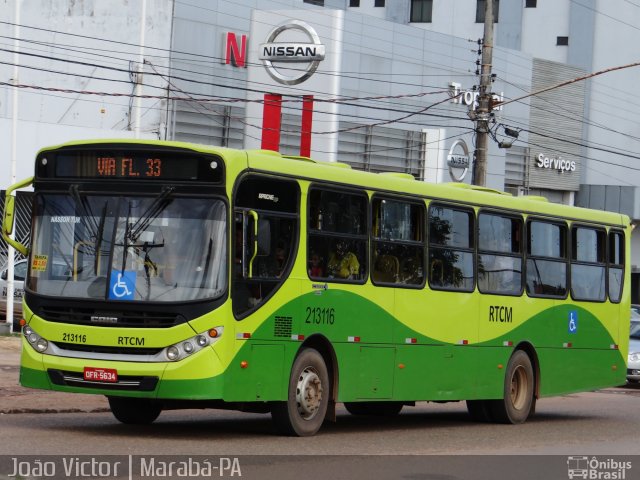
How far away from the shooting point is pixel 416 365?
16.8 meters

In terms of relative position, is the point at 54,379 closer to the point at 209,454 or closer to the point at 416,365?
the point at 209,454

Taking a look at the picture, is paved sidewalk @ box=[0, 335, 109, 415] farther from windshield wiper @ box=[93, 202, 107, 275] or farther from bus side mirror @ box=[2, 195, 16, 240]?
windshield wiper @ box=[93, 202, 107, 275]

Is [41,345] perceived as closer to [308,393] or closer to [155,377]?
[155,377]

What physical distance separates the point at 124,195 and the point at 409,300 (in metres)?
4.26

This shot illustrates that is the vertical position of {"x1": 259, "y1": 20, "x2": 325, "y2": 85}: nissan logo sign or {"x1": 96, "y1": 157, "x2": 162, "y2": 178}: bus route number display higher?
{"x1": 259, "y1": 20, "x2": 325, "y2": 85}: nissan logo sign

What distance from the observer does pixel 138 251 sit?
13617 mm

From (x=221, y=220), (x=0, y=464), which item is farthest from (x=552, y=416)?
(x=0, y=464)

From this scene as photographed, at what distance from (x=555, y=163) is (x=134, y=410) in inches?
1837

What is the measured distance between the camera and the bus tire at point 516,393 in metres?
19.0

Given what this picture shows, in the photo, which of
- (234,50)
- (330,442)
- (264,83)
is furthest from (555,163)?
(330,442)

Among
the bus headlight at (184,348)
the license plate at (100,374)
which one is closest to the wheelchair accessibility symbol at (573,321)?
the bus headlight at (184,348)
